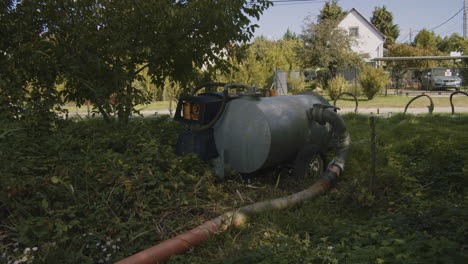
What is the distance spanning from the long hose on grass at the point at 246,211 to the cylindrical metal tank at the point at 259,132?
16.2 inches

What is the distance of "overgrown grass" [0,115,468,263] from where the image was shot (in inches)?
120

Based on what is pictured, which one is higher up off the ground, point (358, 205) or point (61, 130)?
point (61, 130)

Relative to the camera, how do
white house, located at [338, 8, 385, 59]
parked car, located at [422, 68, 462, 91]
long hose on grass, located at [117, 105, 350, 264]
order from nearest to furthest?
long hose on grass, located at [117, 105, 350, 264], parked car, located at [422, 68, 462, 91], white house, located at [338, 8, 385, 59]

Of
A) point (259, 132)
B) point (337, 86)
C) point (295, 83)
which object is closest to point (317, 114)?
point (259, 132)

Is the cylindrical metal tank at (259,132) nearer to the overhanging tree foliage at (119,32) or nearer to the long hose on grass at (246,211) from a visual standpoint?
the long hose on grass at (246,211)

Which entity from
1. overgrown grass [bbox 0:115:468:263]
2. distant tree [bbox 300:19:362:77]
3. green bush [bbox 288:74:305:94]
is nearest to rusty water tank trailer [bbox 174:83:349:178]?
overgrown grass [bbox 0:115:468:263]

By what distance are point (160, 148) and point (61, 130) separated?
4.77ft

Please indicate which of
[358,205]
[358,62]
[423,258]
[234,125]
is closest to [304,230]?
[358,205]

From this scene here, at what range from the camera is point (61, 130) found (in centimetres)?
534

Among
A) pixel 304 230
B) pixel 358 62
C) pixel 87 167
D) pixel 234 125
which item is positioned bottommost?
pixel 304 230

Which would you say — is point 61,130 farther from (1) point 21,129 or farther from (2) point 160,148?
(2) point 160,148

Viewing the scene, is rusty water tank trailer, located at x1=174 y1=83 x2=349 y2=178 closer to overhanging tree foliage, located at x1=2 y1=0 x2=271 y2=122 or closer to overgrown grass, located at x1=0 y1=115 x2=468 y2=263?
overgrown grass, located at x1=0 y1=115 x2=468 y2=263

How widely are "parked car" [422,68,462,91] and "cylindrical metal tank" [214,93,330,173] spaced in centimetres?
2423

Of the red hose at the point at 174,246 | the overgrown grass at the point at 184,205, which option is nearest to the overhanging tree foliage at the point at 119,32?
the overgrown grass at the point at 184,205
